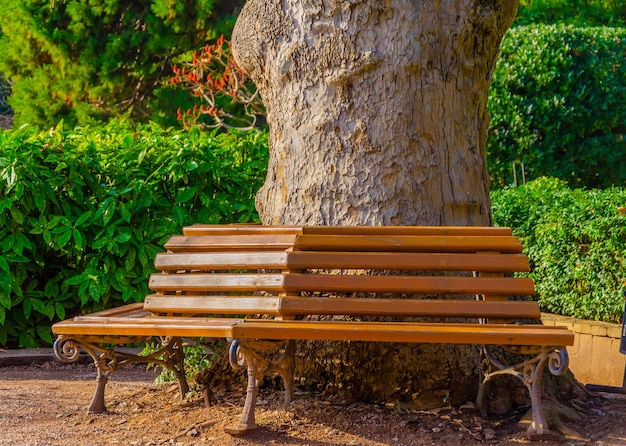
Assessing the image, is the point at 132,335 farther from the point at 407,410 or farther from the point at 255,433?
the point at 407,410

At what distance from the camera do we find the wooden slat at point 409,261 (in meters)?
4.29

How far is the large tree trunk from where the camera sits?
469cm

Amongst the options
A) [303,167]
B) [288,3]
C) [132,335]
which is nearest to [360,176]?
[303,167]

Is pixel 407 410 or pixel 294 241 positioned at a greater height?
pixel 294 241

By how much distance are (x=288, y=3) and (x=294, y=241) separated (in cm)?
131

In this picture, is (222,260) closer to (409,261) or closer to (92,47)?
(409,261)

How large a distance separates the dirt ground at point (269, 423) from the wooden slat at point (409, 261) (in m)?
0.66

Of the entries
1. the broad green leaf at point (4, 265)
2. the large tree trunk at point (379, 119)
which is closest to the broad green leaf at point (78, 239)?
the broad green leaf at point (4, 265)

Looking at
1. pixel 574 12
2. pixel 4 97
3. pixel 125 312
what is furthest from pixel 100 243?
pixel 4 97

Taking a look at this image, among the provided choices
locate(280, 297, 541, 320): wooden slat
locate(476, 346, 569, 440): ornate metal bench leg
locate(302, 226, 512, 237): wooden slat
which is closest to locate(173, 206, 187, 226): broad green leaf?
locate(302, 226, 512, 237): wooden slat

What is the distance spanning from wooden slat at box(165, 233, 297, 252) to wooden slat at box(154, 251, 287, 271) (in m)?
0.04

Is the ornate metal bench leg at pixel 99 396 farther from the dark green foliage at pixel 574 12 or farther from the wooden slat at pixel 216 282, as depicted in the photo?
the dark green foliage at pixel 574 12

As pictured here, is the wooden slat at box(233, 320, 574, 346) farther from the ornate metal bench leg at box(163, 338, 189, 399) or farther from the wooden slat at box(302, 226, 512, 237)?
the ornate metal bench leg at box(163, 338, 189, 399)

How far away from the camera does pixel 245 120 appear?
12352 millimetres
